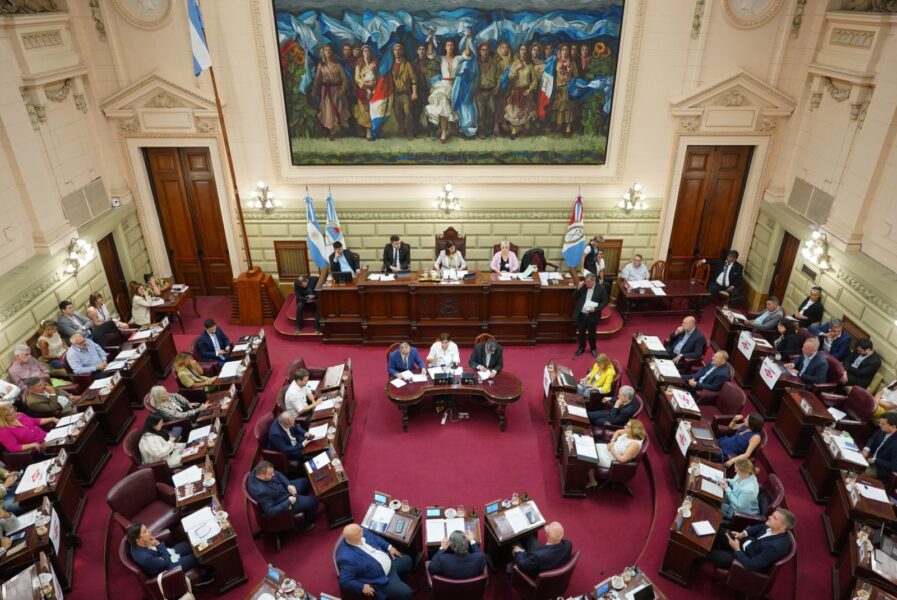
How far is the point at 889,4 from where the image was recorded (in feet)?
29.5

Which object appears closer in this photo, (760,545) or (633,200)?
(760,545)

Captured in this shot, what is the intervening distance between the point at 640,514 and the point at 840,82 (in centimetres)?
852

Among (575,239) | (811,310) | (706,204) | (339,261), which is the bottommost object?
(811,310)

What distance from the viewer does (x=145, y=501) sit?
695 cm

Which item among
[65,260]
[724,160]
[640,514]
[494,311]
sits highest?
[724,160]

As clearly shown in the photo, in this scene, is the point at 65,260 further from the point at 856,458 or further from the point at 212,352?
the point at 856,458

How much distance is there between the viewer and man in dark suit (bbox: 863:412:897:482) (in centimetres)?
705

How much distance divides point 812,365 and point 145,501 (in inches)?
375

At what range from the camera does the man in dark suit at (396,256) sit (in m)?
12.1

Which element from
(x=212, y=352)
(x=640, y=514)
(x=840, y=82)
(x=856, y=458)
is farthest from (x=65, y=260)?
(x=840, y=82)

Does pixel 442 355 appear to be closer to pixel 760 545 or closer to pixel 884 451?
pixel 760 545

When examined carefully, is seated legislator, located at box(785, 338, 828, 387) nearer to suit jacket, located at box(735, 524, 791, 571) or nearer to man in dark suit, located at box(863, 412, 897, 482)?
man in dark suit, located at box(863, 412, 897, 482)

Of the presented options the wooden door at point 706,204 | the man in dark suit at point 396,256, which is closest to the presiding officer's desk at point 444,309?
the man in dark suit at point 396,256

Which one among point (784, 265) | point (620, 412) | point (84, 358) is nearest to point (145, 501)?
point (84, 358)
